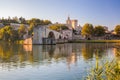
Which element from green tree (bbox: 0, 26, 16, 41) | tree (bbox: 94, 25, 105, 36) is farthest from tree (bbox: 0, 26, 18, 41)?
tree (bbox: 94, 25, 105, 36)

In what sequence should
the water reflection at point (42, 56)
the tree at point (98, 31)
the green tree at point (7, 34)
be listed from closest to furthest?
1. the water reflection at point (42, 56)
2. the green tree at point (7, 34)
3. the tree at point (98, 31)

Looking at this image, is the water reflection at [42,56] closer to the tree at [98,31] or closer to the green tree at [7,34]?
the green tree at [7,34]

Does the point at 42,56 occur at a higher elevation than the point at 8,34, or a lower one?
lower

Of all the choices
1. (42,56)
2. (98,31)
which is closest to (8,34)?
(98,31)

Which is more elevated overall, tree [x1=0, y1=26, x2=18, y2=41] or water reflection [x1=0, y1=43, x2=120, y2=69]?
tree [x1=0, y1=26, x2=18, y2=41]

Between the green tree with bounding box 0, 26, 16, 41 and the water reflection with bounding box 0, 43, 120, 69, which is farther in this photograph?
the green tree with bounding box 0, 26, 16, 41

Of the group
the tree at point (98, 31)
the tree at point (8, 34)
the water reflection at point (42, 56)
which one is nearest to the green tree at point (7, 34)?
the tree at point (8, 34)

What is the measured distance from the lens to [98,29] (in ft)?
450

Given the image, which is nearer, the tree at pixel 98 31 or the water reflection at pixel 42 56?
the water reflection at pixel 42 56

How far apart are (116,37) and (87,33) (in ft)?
68.9

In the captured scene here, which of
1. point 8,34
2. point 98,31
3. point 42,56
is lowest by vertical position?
point 42,56

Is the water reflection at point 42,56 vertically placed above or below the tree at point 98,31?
below

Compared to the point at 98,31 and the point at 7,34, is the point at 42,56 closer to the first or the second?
the point at 7,34

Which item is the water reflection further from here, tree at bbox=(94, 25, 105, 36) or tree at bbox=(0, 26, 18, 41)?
tree at bbox=(94, 25, 105, 36)
